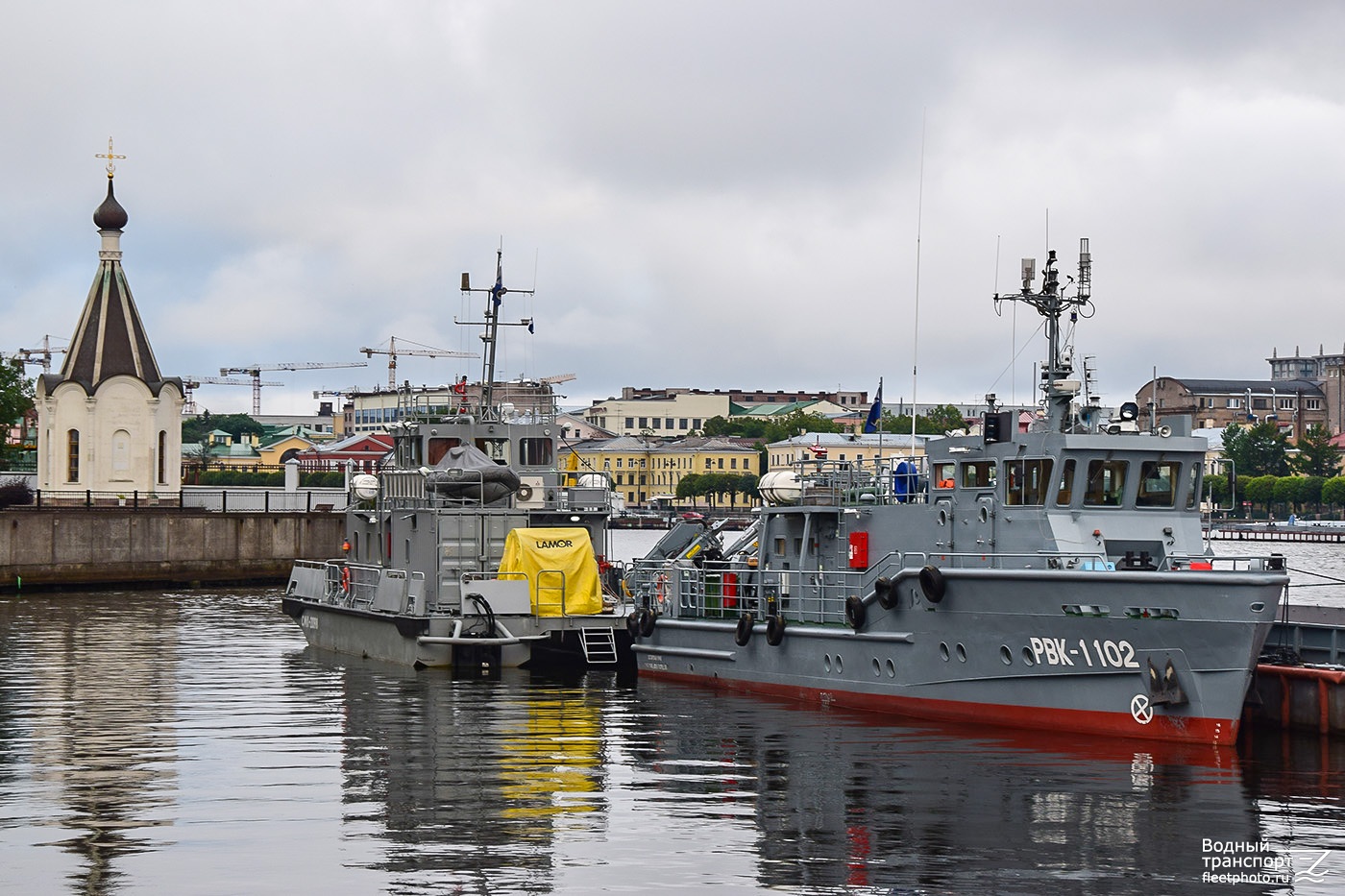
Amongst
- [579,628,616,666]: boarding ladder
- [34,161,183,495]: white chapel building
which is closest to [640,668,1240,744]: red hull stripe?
[579,628,616,666]: boarding ladder

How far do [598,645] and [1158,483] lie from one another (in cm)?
1071

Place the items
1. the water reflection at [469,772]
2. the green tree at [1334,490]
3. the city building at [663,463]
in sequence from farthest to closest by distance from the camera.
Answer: the city building at [663,463] < the green tree at [1334,490] < the water reflection at [469,772]

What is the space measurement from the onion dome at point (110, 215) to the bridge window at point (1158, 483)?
161 feet

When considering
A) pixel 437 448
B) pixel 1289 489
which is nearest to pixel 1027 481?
pixel 437 448

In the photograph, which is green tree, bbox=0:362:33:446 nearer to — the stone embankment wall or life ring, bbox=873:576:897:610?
the stone embankment wall

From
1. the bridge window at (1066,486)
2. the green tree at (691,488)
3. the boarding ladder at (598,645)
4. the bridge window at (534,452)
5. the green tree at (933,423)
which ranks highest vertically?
the green tree at (933,423)

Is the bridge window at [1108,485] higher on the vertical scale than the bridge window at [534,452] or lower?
lower

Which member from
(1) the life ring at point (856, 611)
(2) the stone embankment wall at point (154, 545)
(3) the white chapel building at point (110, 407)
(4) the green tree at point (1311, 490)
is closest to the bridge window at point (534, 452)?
(1) the life ring at point (856, 611)

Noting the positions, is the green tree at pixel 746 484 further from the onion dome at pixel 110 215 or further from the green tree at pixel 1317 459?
the onion dome at pixel 110 215

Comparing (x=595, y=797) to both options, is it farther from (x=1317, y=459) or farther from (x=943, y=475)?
(x=1317, y=459)

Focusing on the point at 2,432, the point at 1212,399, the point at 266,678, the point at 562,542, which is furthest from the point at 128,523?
the point at 1212,399

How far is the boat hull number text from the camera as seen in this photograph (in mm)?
22016

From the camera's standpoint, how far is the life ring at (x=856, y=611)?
25109 mm

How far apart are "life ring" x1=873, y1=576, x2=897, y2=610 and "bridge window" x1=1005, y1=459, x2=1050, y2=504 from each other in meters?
2.08
